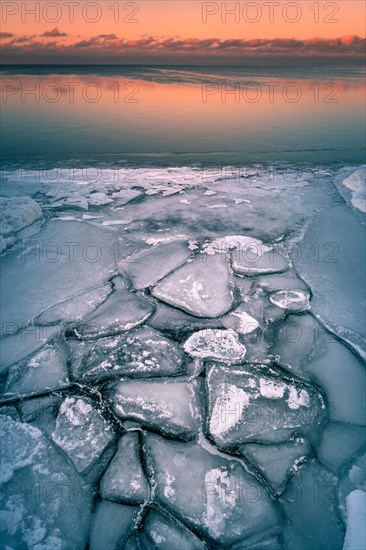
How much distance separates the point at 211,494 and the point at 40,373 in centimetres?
118

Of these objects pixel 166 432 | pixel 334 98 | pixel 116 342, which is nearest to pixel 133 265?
pixel 116 342

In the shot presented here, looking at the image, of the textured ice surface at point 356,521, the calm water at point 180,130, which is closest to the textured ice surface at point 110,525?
the textured ice surface at point 356,521

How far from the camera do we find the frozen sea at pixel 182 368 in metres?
1.39

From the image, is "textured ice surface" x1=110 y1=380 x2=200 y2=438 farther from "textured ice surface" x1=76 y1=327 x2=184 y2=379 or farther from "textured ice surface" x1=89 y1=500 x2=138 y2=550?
"textured ice surface" x1=89 y1=500 x2=138 y2=550

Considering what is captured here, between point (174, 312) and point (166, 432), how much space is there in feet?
3.12

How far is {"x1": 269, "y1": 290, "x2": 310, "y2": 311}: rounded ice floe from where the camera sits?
8.32 ft

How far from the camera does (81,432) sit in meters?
1.66

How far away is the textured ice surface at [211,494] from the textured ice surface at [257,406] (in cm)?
14

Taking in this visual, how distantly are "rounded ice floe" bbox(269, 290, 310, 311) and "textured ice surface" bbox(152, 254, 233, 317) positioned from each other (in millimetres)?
364

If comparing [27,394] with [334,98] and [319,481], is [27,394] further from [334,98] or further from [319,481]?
[334,98]

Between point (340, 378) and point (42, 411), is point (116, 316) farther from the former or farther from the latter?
point (340, 378)

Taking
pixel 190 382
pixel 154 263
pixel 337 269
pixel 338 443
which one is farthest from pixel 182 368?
pixel 337 269

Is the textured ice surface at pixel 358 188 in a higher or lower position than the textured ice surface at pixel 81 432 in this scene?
higher

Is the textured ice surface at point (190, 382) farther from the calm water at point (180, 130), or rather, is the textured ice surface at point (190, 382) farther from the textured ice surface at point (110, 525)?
the calm water at point (180, 130)
